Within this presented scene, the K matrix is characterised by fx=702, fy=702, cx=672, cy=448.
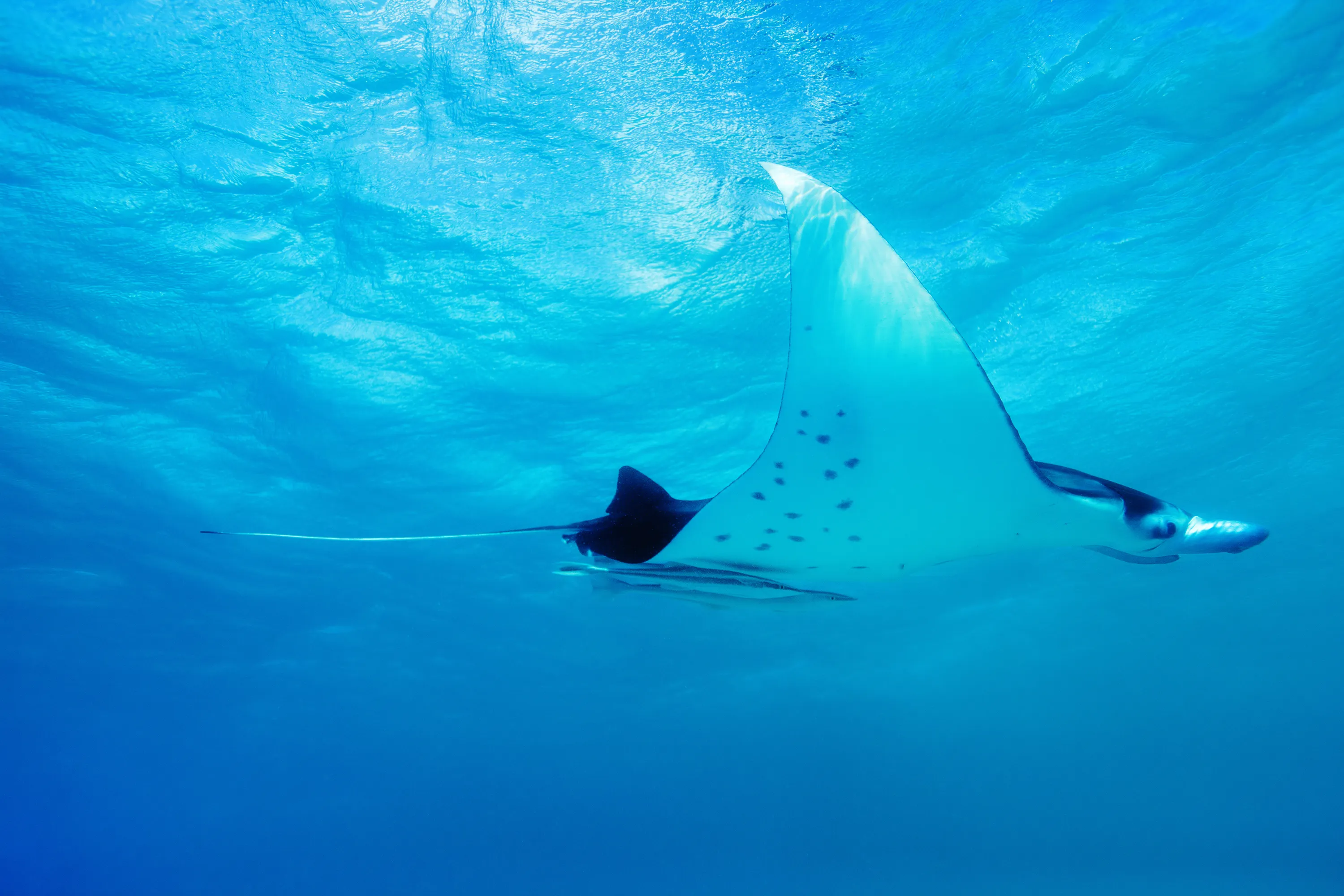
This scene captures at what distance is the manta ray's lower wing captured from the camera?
8.88 feet

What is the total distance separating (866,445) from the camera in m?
3.30

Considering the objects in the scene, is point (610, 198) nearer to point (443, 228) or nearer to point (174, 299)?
point (443, 228)

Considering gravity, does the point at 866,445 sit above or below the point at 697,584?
above

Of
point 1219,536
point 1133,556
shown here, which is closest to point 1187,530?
point 1219,536

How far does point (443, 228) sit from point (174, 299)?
428cm

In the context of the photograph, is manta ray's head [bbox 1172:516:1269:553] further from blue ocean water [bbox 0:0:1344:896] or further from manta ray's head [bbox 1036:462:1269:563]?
blue ocean water [bbox 0:0:1344:896]

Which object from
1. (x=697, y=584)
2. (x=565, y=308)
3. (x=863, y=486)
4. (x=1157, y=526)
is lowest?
(x=697, y=584)

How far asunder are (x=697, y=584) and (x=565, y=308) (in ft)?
23.5

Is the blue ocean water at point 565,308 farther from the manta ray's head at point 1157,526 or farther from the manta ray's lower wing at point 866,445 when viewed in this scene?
the manta ray's head at point 1157,526

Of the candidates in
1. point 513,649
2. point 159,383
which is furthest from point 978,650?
point 159,383

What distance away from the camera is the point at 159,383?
11.5 metres

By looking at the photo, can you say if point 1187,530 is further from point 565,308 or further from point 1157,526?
point 565,308

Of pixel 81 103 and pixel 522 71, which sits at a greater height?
→ pixel 522 71

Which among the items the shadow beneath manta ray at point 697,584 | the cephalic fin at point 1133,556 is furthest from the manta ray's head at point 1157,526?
the shadow beneath manta ray at point 697,584
